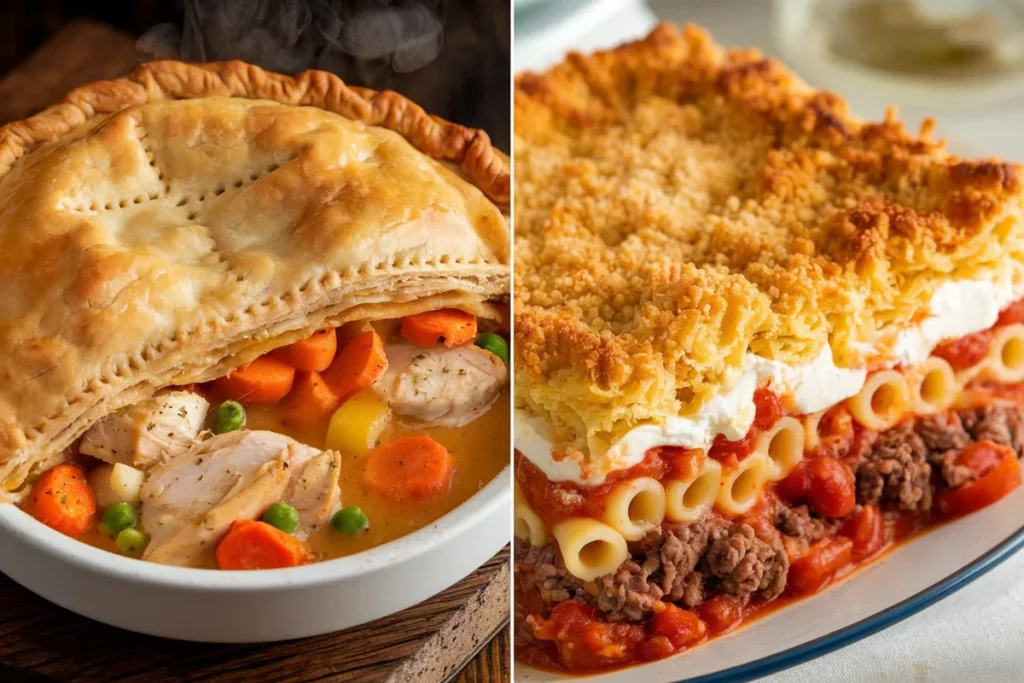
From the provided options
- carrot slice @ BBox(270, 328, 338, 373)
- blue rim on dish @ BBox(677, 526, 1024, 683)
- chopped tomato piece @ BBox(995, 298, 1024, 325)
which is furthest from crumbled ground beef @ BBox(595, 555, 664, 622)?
chopped tomato piece @ BBox(995, 298, 1024, 325)

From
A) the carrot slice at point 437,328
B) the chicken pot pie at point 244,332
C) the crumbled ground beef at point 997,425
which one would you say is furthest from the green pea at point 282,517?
the crumbled ground beef at point 997,425

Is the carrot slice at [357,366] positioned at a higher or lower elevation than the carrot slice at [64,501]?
higher

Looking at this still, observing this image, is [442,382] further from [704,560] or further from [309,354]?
[704,560]

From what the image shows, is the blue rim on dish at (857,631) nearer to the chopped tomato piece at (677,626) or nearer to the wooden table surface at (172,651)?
the chopped tomato piece at (677,626)

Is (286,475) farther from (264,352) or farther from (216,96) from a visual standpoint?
(216,96)

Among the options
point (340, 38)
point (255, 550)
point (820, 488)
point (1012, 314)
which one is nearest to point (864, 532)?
point (820, 488)

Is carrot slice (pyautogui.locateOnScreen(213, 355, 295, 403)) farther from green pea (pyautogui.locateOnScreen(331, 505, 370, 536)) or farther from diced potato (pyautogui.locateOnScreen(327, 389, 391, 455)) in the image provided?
green pea (pyautogui.locateOnScreen(331, 505, 370, 536))
